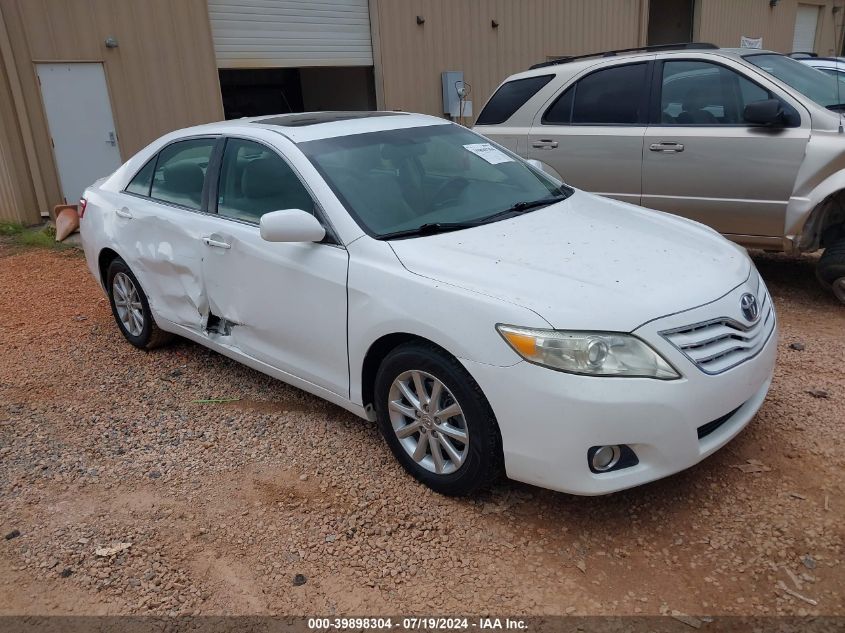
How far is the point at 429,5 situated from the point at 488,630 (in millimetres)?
12262

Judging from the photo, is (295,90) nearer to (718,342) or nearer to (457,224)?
(457,224)

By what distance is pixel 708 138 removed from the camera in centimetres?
541

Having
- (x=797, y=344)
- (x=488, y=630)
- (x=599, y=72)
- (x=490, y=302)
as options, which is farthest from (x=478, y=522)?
(x=599, y=72)

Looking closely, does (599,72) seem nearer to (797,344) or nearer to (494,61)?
(797,344)

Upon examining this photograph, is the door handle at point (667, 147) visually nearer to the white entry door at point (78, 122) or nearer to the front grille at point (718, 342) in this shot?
the front grille at point (718, 342)

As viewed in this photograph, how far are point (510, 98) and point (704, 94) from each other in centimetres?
180

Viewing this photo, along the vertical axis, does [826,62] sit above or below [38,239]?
above

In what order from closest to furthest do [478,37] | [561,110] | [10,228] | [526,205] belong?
[526,205] < [561,110] < [10,228] < [478,37]

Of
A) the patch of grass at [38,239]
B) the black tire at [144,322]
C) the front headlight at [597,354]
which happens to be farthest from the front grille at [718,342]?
the patch of grass at [38,239]

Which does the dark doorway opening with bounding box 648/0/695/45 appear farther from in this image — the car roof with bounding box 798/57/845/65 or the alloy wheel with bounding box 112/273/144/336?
the alloy wheel with bounding box 112/273/144/336

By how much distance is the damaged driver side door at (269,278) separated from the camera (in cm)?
335

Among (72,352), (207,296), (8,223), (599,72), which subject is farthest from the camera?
(8,223)

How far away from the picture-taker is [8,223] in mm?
9156

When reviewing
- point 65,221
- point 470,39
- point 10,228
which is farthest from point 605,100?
point 470,39
